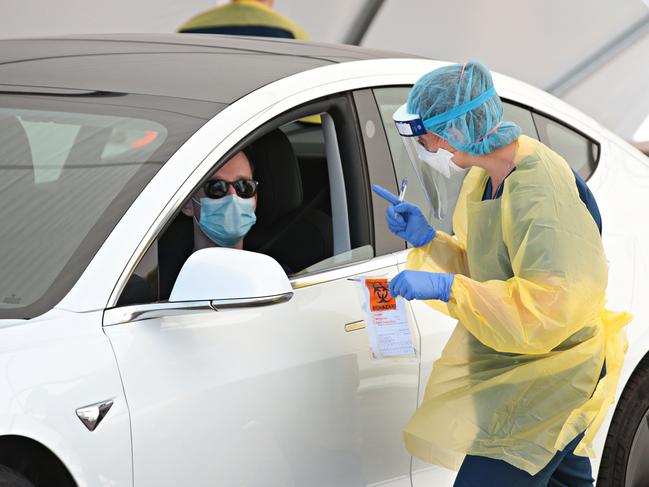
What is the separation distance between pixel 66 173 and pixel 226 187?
0.45m

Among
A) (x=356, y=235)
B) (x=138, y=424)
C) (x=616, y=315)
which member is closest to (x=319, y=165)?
(x=356, y=235)

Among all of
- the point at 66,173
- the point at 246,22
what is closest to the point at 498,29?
the point at 246,22

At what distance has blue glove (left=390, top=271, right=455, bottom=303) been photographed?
2.56 m

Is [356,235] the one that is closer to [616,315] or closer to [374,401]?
[374,401]

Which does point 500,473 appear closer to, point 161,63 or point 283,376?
Answer: point 283,376

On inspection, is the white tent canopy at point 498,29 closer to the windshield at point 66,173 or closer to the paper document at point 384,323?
the windshield at point 66,173

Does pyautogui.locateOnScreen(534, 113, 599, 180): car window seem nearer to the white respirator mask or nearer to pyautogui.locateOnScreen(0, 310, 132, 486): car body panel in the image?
the white respirator mask

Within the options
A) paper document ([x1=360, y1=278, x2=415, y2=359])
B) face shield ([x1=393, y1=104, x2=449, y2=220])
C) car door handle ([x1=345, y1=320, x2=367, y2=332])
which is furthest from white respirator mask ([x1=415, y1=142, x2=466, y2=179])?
car door handle ([x1=345, y1=320, x2=367, y2=332])

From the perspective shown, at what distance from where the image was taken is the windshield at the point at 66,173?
8.07 feet

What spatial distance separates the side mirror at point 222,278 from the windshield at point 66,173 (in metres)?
0.21

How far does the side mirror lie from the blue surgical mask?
0.54m

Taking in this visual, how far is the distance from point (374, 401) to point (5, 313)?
0.95 m

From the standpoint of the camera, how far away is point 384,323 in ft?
9.26

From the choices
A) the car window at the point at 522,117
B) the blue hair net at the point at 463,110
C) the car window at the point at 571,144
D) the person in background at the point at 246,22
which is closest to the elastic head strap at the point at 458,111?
the blue hair net at the point at 463,110
